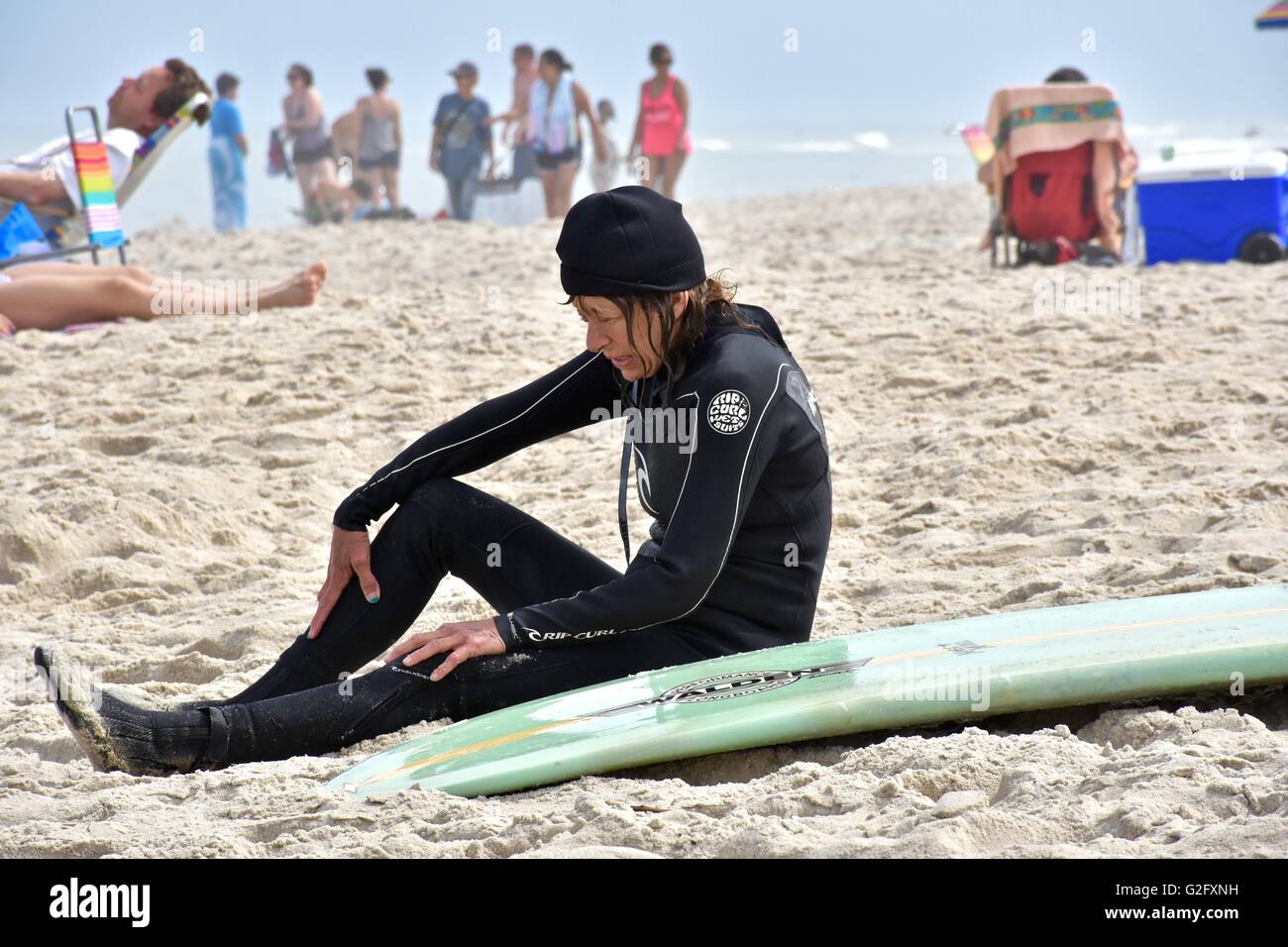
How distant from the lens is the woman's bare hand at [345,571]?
2582 millimetres

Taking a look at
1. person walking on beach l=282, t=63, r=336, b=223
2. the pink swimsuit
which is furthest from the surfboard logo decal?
person walking on beach l=282, t=63, r=336, b=223

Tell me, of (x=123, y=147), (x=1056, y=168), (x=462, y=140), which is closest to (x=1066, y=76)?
(x=1056, y=168)

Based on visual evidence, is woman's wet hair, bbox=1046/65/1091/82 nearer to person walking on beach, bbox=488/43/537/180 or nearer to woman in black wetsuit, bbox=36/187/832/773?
person walking on beach, bbox=488/43/537/180

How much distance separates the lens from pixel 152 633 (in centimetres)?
330

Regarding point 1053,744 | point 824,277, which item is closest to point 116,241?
point 824,277

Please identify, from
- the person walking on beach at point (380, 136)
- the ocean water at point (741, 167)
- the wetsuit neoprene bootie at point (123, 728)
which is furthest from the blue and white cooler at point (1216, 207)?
the ocean water at point (741, 167)

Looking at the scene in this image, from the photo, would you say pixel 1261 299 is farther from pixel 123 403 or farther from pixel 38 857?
pixel 38 857

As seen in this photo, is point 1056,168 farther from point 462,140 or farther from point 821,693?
point 821,693

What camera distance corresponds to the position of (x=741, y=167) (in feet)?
82.7

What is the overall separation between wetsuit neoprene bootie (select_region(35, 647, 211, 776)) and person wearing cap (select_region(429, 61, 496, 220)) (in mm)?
8800

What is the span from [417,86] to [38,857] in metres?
50.4

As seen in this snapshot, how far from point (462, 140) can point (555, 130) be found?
39.8 inches

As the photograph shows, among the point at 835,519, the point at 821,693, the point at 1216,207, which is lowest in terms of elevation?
the point at 835,519

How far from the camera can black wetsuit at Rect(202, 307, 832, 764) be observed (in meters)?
2.27
